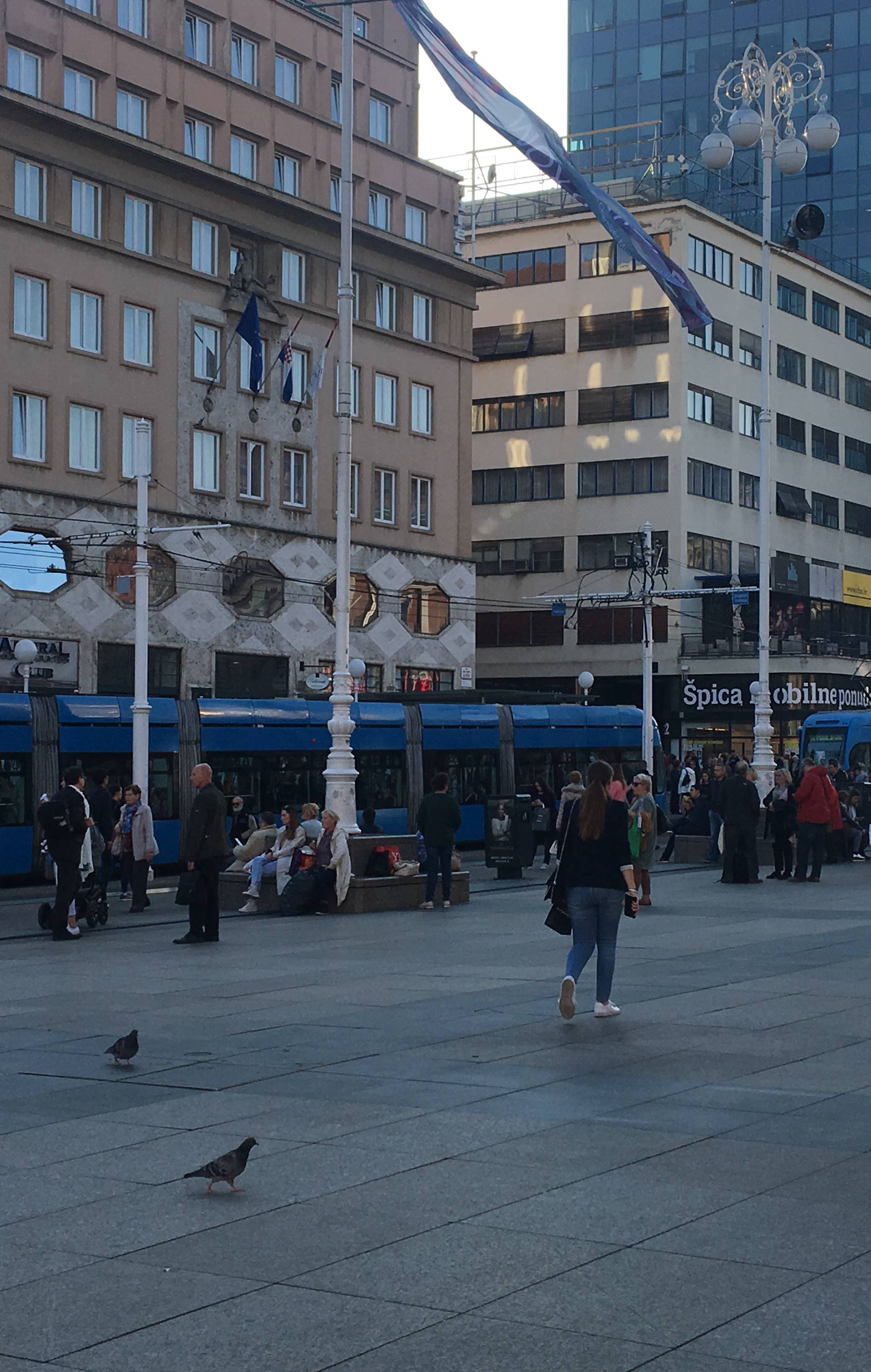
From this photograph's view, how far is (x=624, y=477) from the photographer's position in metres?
69.7

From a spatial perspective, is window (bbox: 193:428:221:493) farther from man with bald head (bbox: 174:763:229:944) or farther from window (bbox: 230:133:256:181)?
man with bald head (bbox: 174:763:229:944)

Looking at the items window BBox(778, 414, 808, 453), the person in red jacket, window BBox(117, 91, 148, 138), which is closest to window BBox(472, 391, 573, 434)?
window BBox(778, 414, 808, 453)

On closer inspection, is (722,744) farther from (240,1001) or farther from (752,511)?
(240,1001)

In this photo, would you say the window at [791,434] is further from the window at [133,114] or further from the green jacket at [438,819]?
the green jacket at [438,819]

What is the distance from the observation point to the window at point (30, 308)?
43250mm

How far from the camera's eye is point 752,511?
73.4m

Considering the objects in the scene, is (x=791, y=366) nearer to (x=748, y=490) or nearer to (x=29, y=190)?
(x=748, y=490)

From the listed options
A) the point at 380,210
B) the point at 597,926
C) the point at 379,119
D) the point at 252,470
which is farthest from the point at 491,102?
the point at 379,119

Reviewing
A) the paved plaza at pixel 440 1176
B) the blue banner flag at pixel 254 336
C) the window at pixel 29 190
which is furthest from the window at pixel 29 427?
the paved plaza at pixel 440 1176

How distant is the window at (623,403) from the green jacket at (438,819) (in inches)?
1895

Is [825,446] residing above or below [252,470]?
above

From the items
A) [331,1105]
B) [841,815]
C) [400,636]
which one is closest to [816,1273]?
[331,1105]

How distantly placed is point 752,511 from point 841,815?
42.6m

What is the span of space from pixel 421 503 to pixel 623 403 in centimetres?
1596
